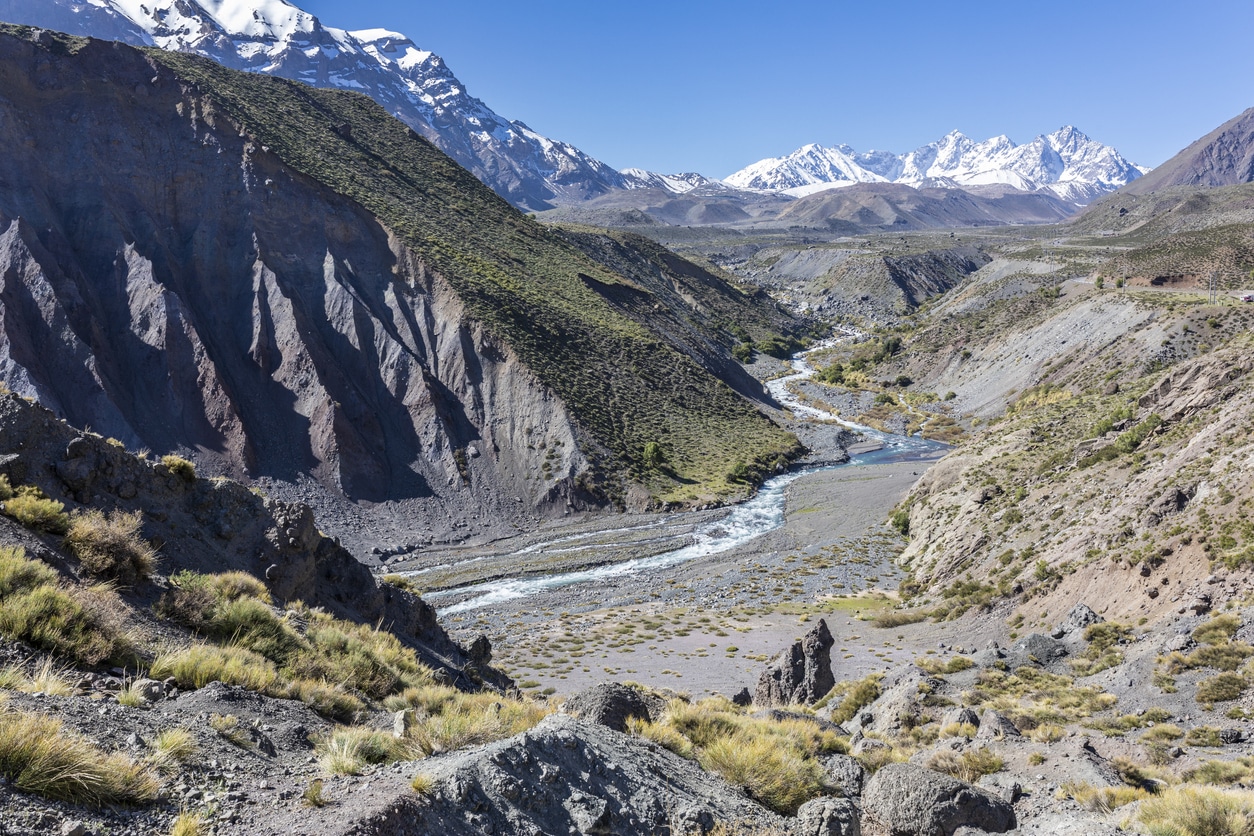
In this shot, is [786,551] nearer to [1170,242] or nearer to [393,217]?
[393,217]

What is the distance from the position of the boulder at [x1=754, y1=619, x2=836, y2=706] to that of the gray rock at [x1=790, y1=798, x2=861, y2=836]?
1391 centimetres

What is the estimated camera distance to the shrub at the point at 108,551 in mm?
9844

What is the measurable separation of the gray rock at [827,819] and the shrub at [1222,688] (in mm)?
11906

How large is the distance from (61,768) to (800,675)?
20908 millimetres

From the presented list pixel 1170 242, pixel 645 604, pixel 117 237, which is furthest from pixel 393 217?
pixel 1170 242

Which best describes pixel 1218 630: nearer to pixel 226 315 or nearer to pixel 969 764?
pixel 969 764

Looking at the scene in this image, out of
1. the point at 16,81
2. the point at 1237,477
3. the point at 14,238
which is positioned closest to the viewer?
the point at 1237,477

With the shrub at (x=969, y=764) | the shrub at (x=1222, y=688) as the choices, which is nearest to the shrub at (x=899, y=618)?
the shrub at (x=1222, y=688)

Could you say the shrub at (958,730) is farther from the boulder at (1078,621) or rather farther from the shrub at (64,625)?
the shrub at (64,625)

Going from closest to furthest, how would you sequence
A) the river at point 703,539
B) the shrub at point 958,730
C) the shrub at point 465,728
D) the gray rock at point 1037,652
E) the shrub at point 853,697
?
the shrub at point 465,728 → the shrub at point 958,730 → the shrub at point 853,697 → the gray rock at point 1037,652 → the river at point 703,539

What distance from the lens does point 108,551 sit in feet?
33.0

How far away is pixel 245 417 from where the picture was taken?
1770 inches

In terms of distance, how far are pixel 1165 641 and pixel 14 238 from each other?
58.8 metres

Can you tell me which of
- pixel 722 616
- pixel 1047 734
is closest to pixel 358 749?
pixel 1047 734
